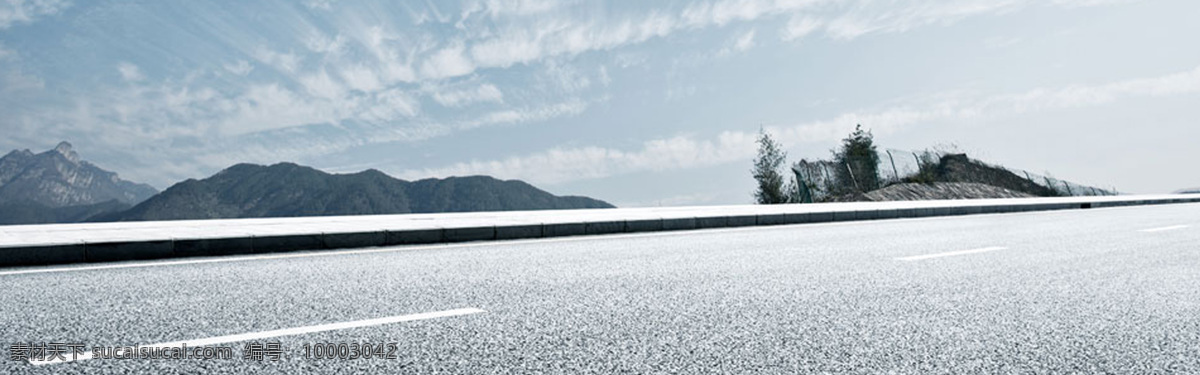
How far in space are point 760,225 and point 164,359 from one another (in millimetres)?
12928

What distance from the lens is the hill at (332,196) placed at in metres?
Result: 153

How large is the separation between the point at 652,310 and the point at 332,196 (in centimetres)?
16407

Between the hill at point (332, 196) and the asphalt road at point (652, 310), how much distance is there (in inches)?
5070

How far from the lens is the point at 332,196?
161 meters

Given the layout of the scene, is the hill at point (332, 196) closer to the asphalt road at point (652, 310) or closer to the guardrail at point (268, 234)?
the guardrail at point (268, 234)

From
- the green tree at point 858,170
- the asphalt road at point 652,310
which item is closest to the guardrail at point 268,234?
the asphalt road at point 652,310

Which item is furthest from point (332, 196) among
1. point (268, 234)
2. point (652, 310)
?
point (652, 310)

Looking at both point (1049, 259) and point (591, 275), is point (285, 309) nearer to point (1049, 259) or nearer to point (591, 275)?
point (591, 275)

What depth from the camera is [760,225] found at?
15.5 m

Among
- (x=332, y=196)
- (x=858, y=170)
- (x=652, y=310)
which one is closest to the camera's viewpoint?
(x=652, y=310)

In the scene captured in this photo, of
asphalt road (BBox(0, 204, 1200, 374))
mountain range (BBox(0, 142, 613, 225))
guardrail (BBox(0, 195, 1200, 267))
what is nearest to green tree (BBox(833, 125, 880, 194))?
guardrail (BBox(0, 195, 1200, 267))

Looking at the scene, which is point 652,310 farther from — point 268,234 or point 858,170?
point 858,170

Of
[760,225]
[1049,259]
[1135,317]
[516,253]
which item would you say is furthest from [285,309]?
[760,225]

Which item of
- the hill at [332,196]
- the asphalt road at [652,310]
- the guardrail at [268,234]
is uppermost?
the hill at [332,196]
